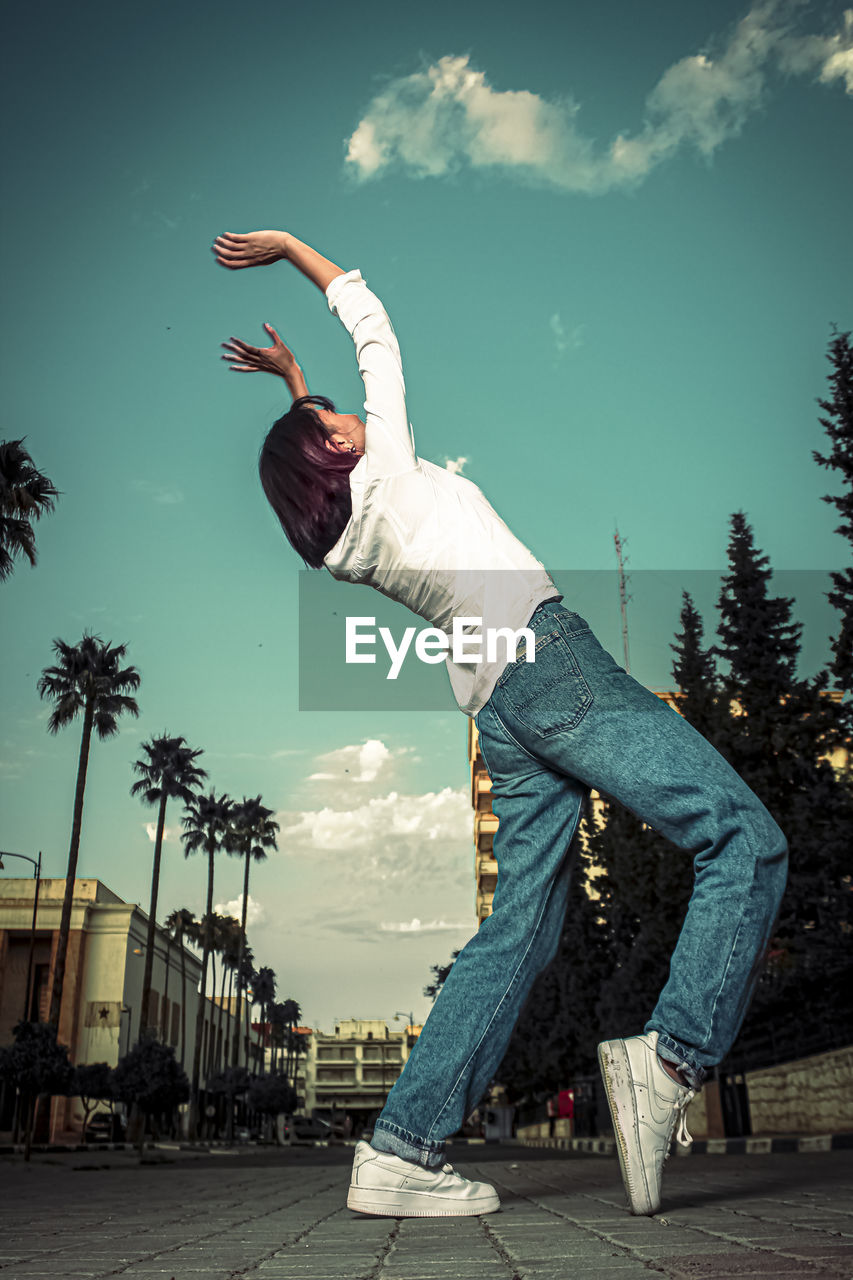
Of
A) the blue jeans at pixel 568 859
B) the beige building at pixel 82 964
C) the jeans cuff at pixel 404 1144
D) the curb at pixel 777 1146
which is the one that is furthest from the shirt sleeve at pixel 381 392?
the beige building at pixel 82 964

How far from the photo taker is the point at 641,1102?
105 inches

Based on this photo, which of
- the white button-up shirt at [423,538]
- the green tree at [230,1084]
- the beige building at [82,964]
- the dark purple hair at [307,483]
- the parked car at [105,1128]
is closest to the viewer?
the white button-up shirt at [423,538]

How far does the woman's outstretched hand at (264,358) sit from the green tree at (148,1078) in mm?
33244

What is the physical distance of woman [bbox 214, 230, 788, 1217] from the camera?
2693 millimetres

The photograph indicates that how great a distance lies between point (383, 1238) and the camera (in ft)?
8.69

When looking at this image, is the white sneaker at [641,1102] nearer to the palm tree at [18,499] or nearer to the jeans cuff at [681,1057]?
the jeans cuff at [681,1057]

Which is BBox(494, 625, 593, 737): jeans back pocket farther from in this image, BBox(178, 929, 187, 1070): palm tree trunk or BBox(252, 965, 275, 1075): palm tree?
BBox(252, 965, 275, 1075): palm tree

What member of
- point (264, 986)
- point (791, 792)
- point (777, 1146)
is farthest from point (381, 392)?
point (264, 986)

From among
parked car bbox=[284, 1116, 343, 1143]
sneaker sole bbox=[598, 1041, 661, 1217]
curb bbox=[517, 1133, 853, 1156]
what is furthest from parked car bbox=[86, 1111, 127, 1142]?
sneaker sole bbox=[598, 1041, 661, 1217]

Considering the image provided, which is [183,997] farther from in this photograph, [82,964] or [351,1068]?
[351,1068]

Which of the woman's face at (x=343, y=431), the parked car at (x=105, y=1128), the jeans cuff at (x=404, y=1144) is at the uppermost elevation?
the woman's face at (x=343, y=431)

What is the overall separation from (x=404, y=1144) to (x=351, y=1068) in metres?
172

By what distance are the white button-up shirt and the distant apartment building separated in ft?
535

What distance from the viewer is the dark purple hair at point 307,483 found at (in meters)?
3.23
